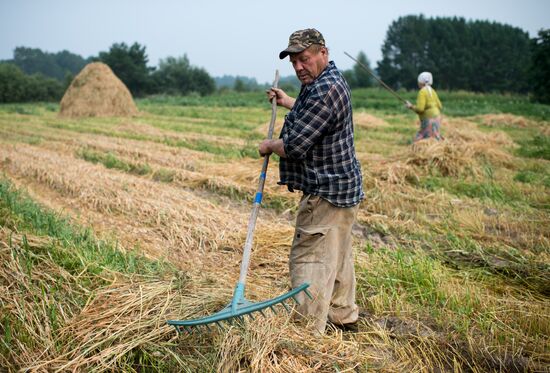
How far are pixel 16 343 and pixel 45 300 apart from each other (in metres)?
0.34

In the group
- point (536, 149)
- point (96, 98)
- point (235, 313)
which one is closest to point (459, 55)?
point (96, 98)

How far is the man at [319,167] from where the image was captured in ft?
8.37

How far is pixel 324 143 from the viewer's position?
2648mm

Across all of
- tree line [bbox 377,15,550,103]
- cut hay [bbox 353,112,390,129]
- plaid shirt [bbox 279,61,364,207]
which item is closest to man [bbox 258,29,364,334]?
plaid shirt [bbox 279,61,364,207]

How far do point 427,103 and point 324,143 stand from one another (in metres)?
6.22

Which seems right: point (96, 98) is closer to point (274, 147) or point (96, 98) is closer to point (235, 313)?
point (274, 147)

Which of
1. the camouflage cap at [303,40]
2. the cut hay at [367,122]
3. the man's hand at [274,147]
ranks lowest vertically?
the cut hay at [367,122]

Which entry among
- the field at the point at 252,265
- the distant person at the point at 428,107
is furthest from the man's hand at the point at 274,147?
the distant person at the point at 428,107

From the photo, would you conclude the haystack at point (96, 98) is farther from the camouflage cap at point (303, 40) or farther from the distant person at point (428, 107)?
the camouflage cap at point (303, 40)

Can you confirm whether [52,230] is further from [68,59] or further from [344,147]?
[68,59]

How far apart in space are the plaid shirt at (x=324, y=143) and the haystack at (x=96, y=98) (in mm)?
18919

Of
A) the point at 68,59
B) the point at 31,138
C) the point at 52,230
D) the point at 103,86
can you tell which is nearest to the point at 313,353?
the point at 52,230

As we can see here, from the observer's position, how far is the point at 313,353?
2.44 metres

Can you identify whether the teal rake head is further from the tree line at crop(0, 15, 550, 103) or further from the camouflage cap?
the tree line at crop(0, 15, 550, 103)
